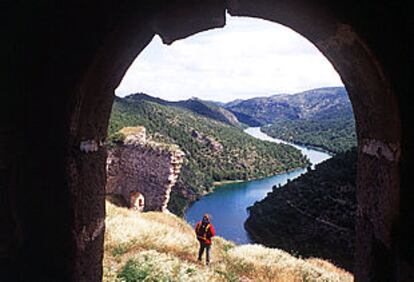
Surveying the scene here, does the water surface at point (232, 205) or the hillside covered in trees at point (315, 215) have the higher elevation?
the hillside covered in trees at point (315, 215)

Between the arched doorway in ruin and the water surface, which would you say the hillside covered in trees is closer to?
the water surface

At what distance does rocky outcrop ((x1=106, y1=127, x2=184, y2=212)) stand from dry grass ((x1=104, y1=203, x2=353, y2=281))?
781cm

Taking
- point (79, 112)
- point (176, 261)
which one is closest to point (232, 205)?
point (176, 261)

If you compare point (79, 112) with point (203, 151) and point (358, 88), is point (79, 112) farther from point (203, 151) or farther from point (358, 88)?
point (203, 151)

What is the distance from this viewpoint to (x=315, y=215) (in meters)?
31.7

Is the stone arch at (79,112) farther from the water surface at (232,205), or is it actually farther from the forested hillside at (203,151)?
the forested hillside at (203,151)

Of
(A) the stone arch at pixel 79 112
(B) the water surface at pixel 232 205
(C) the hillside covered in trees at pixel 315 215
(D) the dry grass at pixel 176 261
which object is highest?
(A) the stone arch at pixel 79 112

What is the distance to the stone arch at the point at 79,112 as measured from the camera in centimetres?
209

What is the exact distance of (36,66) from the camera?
2.19 meters

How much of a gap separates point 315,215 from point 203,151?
40.7 meters

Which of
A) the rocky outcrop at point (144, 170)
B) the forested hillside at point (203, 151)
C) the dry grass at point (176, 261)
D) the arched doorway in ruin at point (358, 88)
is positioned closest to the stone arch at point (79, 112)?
the arched doorway in ruin at point (358, 88)

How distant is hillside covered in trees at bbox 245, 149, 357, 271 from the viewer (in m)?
26.2

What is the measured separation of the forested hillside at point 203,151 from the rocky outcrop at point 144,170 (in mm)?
24088

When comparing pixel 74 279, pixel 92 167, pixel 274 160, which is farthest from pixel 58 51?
pixel 274 160
